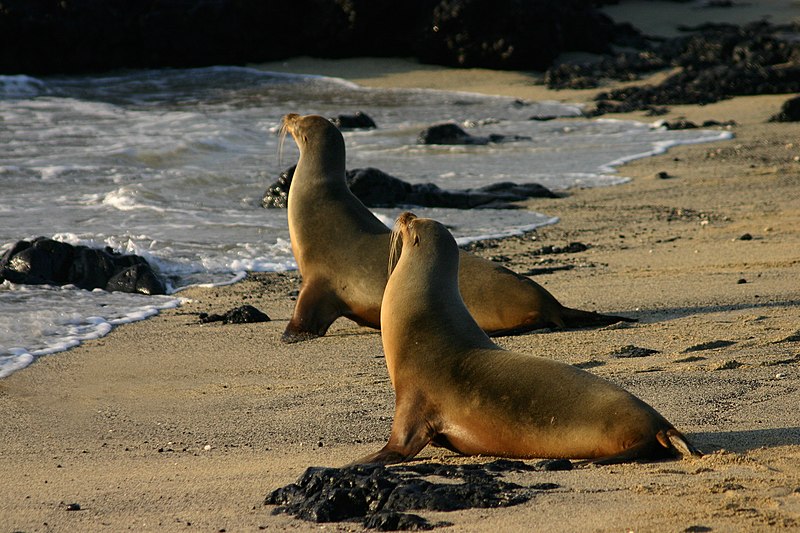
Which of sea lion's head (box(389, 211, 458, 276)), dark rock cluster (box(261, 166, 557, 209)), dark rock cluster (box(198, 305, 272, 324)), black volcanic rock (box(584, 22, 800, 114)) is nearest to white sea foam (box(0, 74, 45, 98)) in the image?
black volcanic rock (box(584, 22, 800, 114))

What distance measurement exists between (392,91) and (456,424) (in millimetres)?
21571

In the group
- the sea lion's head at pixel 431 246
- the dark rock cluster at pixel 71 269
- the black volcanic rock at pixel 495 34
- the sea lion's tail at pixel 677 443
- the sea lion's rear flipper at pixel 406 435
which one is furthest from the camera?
the black volcanic rock at pixel 495 34

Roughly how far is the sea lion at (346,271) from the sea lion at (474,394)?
2.00 metres

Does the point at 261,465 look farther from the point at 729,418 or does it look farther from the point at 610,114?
the point at 610,114

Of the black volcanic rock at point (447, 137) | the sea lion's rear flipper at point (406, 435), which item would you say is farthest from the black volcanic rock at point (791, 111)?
the sea lion's rear flipper at point (406, 435)

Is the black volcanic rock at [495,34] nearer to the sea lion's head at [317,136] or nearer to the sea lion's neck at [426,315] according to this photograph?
the sea lion's head at [317,136]

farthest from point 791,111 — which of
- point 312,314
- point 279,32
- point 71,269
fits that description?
point 279,32

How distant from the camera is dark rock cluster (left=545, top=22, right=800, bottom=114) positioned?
20969 mm

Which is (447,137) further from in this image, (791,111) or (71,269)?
(71,269)

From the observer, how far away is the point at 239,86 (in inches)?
1016

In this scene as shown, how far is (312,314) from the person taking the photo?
21.7ft

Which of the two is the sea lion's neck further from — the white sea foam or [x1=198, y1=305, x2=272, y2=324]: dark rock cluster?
the white sea foam

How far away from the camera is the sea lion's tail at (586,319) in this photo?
6.32 m

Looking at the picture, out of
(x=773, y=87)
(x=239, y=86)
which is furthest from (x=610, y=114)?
(x=239, y=86)
